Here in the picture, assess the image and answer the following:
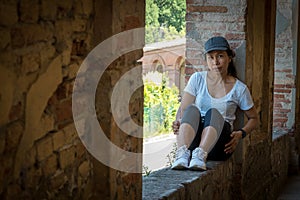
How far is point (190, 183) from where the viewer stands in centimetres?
357

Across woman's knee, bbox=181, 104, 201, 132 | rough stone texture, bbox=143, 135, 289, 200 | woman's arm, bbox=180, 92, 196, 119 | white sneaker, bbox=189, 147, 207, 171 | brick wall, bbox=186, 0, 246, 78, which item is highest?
brick wall, bbox=186, 0, 246, 78

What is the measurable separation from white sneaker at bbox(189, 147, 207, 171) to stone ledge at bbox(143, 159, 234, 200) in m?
0.04

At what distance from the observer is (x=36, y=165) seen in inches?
79.4

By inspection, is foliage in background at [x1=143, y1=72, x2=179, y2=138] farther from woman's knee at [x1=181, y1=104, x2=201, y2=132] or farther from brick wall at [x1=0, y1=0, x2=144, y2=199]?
brick wall at [x1=0, y1=0, x2=144, y2=199]

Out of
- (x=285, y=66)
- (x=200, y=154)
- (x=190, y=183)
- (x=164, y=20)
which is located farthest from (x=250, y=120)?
(x=164, y=20)

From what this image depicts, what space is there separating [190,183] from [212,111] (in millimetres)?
764

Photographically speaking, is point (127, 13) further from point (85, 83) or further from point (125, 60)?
point (85, 83)

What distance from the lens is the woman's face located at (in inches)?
171

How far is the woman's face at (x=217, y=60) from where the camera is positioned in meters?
4.34

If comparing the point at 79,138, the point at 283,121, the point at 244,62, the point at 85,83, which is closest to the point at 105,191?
the point at 79,138

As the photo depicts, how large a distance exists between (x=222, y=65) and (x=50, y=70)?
2.46m

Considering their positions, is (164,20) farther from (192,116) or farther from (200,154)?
(200,154)

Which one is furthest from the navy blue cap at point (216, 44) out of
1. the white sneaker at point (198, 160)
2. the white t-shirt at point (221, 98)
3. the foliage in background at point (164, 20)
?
the foliage in background at point (164, 20)

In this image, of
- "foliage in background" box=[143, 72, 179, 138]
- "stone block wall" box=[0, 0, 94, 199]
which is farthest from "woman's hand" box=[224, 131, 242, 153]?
"foliage in background" box=[143, 72, 179, 138]
